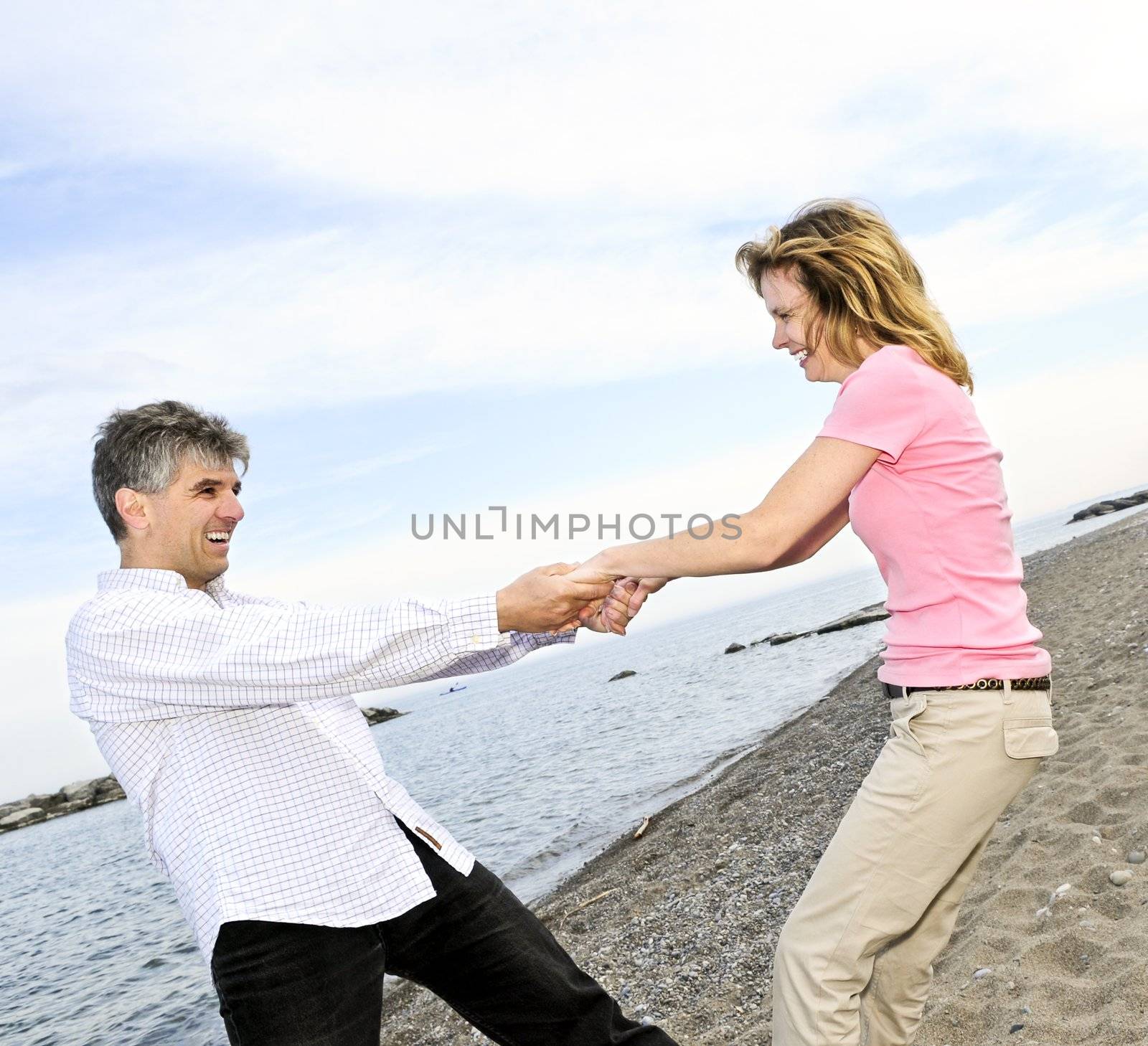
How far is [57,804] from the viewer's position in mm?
58062

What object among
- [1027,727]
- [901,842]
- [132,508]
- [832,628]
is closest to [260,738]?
[132,508]

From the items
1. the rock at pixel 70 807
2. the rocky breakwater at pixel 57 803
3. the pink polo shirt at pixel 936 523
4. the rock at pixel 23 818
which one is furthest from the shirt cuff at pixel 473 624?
the rock at pixel 23 818

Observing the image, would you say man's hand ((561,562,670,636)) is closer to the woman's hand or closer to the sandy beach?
the woman's hand

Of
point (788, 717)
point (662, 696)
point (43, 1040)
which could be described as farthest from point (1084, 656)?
point (662, 696)

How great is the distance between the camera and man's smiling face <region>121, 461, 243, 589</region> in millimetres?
2820

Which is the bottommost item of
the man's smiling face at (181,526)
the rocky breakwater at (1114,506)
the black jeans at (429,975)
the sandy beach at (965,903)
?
the rocky breakwater at (1114,506)

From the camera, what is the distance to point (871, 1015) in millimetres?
2707

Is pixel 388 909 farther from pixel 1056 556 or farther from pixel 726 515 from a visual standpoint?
pixel 1056 556

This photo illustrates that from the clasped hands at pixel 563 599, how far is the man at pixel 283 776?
0.01 metres

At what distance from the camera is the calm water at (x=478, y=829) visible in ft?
35.7

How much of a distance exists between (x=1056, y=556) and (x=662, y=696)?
50.9 feet

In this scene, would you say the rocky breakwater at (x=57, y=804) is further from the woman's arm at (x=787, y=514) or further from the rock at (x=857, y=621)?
the woman's arm at (x=787, y=514)

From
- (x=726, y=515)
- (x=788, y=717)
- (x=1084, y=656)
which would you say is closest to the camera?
(x=726, y=515)

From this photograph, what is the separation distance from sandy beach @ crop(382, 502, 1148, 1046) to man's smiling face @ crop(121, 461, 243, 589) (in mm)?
3422
